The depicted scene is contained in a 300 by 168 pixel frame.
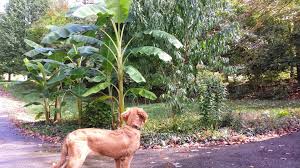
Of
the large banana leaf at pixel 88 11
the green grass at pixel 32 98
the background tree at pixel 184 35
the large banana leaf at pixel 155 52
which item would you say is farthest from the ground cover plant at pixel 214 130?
the green grass at pixel 32 98

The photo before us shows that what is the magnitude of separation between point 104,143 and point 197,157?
3133mm

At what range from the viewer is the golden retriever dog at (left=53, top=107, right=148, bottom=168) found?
4.95 meters

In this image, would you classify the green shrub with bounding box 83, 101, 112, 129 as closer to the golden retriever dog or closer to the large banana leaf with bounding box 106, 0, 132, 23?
the large banana leaf with bounding box 106, 0, 132, 23

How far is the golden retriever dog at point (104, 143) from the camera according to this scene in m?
4.95

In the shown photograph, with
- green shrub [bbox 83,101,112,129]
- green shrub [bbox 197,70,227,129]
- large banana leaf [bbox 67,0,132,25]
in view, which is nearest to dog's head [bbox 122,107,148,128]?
large banana leaf [bbox 67,0,132,25]

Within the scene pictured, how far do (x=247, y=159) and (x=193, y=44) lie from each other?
12.2 ft

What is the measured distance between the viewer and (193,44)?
399 inches

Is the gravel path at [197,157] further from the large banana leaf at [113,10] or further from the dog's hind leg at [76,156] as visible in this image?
the large banana leaf at [113,10]

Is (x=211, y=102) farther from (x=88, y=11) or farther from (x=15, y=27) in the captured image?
(x=15, y=27)

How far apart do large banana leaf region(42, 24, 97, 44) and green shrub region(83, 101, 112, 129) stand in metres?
2.26

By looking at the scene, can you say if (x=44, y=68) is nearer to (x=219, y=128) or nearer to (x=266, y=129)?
(x=219, y=128)

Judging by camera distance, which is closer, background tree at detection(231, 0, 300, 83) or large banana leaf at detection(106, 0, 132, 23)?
large banana leaf at detection(106, 0, 132, 23)

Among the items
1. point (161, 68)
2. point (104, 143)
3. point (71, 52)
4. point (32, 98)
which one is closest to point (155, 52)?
point (161, 68)

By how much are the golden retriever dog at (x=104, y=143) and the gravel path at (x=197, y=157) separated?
6.83 ft
